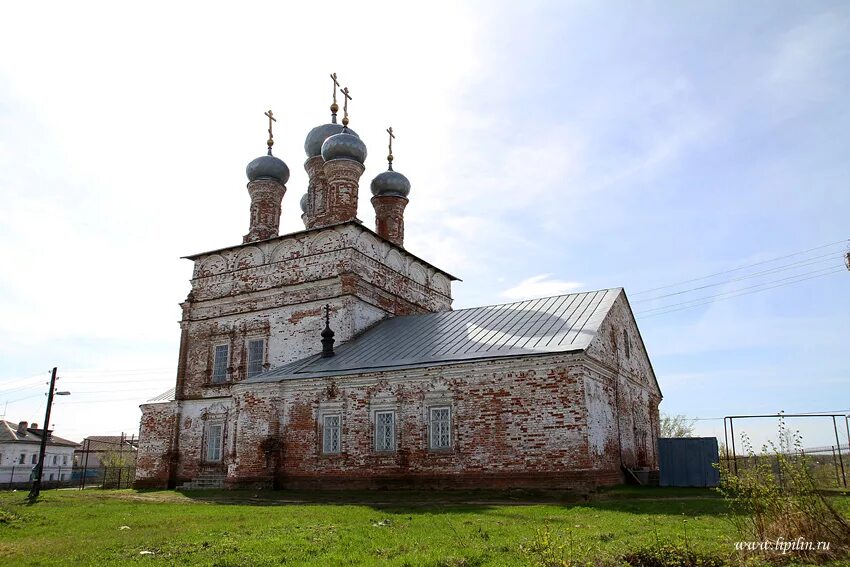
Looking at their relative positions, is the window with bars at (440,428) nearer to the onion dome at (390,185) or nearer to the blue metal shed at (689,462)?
the blue metal shed at (689,462)

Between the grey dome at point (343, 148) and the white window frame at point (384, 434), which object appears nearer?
the white window frame at point (384, 434)

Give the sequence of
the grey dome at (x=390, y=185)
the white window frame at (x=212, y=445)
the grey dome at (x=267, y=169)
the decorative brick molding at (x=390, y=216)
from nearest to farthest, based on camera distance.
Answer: the white window frame at (x=212, y=445) < the decorative brick molding at (x=390, y=216) < the grey dome at (x=267, y=169) < the grey dome at (x=390, y=185)

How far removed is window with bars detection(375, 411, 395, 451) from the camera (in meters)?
16.1

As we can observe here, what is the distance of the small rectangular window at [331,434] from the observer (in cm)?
1680

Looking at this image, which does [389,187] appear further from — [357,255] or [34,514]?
[34,514]

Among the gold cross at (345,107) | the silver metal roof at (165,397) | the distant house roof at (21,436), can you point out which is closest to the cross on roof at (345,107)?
the gold cross at (345,107)

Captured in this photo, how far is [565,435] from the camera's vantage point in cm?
1380

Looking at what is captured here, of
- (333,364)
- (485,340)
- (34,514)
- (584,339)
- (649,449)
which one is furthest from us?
(649,449)

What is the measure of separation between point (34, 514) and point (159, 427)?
10.3 metres

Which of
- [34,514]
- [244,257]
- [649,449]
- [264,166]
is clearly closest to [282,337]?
[244,257]

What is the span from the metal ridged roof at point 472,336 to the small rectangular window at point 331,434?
3.98ft

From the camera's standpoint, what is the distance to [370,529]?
8.71m

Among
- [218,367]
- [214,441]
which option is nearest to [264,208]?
[218,367]

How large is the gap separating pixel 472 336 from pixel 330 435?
177 inches
